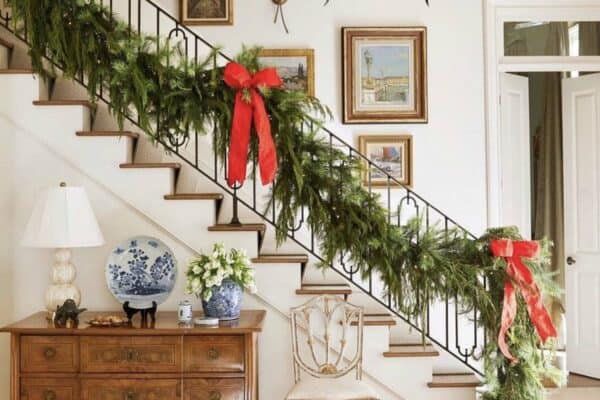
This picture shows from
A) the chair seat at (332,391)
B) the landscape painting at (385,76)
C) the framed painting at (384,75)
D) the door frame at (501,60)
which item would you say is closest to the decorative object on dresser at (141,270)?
the chair seat at (332,391)

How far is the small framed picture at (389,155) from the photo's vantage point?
5570 millimetres

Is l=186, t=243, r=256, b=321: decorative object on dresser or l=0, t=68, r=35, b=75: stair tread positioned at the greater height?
l=0, t=68, r=35, b=75: stair tread

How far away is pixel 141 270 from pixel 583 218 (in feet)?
11.4

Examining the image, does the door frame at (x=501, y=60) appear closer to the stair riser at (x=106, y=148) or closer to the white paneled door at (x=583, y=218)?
the white paneled door at (x=583, y=218)

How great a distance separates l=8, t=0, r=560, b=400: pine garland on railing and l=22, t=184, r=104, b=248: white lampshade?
518mm

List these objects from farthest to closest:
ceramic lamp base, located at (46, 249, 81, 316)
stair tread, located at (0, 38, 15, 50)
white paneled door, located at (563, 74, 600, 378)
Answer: white paneled door, located at (563, 74, 600, 378), stair tread, located at (0, 38, 15, 50), ceramic lamp base, located at (46, 249, 81, 316)

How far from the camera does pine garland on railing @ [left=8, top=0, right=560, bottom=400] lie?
4207mm

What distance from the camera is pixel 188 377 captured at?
161 inches

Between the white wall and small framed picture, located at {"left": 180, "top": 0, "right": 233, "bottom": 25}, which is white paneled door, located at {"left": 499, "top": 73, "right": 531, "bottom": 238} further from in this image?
small framed picture, located at {"left": 180, "top": 0, "right": 233, "bottom": 25}

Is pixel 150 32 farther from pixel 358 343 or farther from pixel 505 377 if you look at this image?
pixel 505 377

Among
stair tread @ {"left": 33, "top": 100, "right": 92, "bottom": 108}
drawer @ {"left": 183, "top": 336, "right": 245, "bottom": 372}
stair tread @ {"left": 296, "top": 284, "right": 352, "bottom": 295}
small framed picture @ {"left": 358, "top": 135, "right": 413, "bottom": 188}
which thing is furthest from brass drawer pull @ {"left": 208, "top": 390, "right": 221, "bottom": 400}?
small framed picture @ {"left": 358, "top": 135, "right": 413, "bottom": 188}

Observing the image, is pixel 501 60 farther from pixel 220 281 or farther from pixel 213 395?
pixel 213 395

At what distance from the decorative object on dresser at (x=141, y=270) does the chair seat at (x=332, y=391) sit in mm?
964

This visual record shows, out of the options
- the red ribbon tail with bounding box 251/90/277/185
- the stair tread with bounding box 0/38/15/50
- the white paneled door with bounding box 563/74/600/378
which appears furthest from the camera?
the white paneled door with bounding box 563/74/600/378
